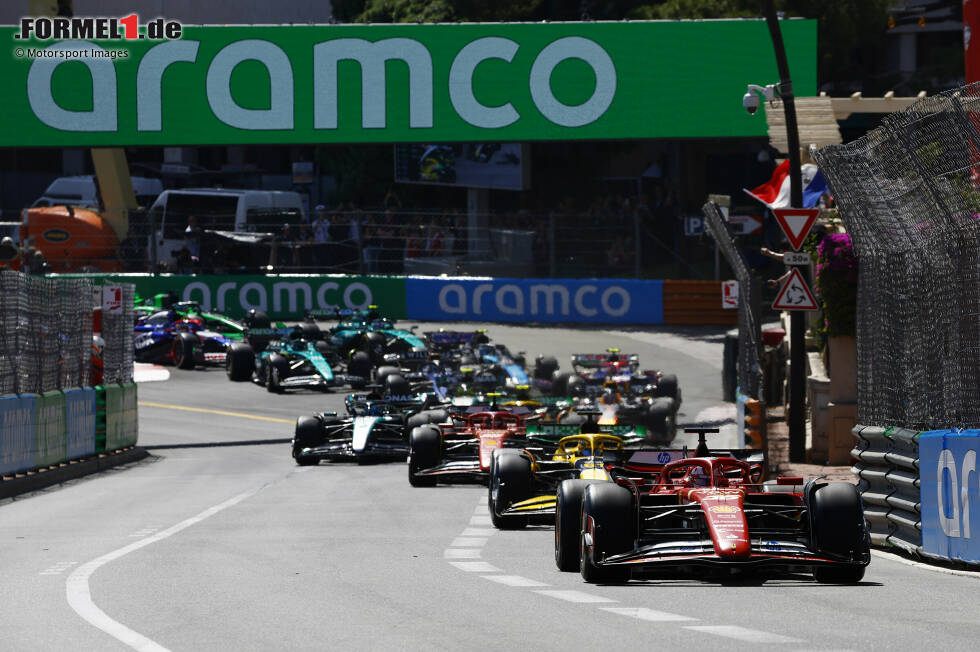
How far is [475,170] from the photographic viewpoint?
47.2 m

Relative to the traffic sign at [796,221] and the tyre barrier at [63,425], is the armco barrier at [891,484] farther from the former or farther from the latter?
the tyre barrier at [63,425]

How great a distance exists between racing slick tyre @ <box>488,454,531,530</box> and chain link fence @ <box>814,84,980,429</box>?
300 centimetres

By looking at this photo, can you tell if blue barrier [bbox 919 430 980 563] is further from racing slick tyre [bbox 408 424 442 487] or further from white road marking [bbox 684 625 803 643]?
racing slick tyre [bbox 408 424 442 487]

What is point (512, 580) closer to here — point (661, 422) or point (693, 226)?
point (661, 422)

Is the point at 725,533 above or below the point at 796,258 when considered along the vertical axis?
below

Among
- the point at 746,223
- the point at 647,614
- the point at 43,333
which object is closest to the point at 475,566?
the point at 647,614

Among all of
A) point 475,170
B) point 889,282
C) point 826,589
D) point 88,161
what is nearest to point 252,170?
point 88,161

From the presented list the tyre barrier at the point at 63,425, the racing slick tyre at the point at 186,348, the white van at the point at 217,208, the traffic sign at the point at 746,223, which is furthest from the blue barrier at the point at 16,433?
the white van at the point at 217,208

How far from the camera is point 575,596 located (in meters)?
8.88

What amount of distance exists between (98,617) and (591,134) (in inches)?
1267

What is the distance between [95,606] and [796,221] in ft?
39.1

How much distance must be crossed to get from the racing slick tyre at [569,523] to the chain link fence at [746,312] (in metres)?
10.2

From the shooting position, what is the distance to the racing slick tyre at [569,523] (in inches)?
395

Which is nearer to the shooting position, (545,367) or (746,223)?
(545,367)
